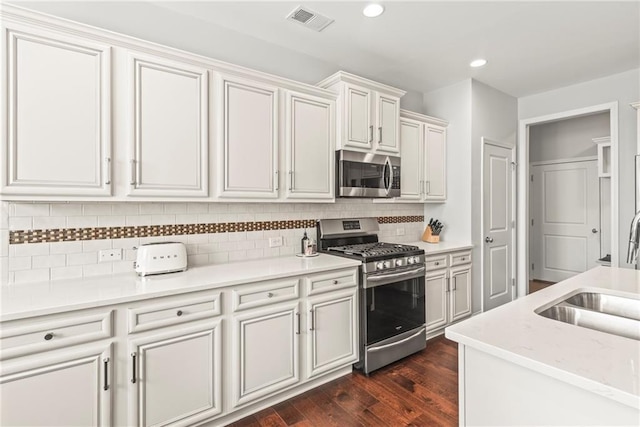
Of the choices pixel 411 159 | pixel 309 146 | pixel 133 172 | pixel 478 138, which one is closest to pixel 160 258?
pixel 133 172

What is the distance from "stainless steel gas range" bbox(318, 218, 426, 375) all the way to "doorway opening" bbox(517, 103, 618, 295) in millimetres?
2339

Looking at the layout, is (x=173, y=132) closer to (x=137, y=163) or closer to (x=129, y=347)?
(x=137, y=163)

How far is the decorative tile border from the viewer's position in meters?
1.92

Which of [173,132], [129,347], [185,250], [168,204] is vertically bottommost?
[129,347]

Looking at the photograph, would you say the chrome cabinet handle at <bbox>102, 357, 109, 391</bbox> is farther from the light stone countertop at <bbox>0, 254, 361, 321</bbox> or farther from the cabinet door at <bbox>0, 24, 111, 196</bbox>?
the cabinet door at <bbox>0, 24, 111, 196</bbox>

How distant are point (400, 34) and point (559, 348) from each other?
2582mm

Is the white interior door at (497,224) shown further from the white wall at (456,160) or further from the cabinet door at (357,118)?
the cabinet door at (357,118)

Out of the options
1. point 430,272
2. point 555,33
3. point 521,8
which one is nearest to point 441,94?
point 555,33

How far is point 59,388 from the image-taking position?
1516 millimetres

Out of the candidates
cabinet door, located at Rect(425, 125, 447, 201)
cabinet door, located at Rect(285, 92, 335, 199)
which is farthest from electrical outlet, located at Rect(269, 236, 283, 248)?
cabinet door, located at Rect(425, 125, 447, 201)

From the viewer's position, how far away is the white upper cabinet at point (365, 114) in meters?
2.88

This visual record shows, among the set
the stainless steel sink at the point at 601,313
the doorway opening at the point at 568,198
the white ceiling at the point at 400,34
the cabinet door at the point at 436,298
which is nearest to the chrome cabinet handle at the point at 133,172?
the white ceiling at the point at 400,34

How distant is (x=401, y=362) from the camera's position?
2.89 metres

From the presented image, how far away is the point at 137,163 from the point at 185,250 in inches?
25.4
